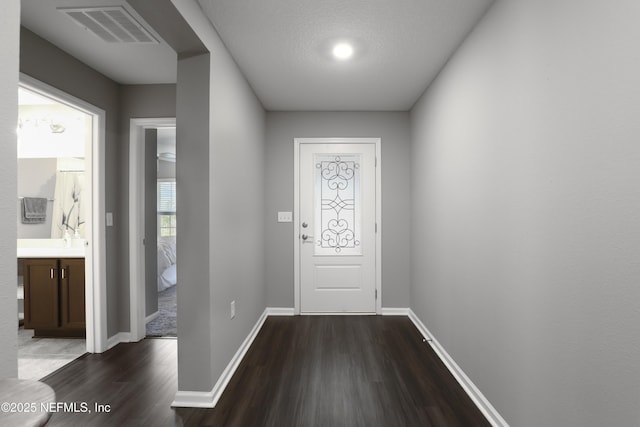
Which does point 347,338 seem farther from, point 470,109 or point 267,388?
point 470,109

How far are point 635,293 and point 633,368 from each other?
0.80 feet

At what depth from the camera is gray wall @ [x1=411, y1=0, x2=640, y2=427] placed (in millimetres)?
1104

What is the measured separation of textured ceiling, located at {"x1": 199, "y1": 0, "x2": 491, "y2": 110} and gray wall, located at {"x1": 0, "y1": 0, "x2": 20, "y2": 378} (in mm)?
1450

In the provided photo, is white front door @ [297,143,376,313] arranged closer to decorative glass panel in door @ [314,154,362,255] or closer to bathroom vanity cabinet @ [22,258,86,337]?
decorative glass panel in door @ [314,154,362,255]

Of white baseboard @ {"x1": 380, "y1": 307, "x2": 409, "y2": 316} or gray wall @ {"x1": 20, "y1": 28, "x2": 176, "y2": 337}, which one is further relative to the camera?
white baseboard @ {"x1": 380, "y1": 307, "x2": 409, "y2": 316}

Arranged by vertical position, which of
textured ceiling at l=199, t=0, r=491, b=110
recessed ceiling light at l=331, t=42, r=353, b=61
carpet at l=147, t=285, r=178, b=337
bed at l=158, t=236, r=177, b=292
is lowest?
carpet at l=147, t=285, r=178, b=337

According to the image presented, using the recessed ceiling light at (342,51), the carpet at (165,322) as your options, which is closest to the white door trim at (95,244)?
the carpet at (165,322)

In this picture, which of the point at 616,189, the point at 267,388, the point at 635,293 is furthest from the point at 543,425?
the point at 267,388

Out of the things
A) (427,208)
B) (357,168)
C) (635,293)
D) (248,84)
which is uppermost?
(248,84)

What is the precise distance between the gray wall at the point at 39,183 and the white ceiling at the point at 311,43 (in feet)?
5.72

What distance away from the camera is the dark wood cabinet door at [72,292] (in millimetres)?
3180

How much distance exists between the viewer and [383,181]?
4.11m

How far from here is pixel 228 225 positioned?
101 inches

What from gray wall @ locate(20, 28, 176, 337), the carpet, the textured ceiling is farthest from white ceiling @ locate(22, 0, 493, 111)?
the carpet
